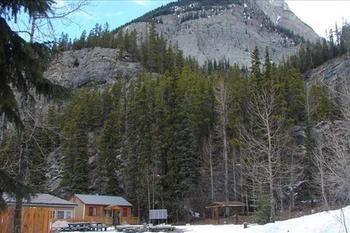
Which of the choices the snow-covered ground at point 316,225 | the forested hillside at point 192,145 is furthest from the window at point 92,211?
the snow-covered ground at point 316,225

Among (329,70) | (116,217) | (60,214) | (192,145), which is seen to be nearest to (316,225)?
(60,214)

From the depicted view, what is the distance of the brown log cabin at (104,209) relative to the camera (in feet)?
188

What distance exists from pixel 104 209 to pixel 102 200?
3.90 feet

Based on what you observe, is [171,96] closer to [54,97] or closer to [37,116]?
[37,116]

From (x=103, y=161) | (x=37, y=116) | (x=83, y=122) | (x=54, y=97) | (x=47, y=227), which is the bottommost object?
(x=47, y=227)

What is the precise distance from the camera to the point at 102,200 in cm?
5938

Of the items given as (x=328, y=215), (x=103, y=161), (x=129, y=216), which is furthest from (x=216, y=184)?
(x=328, y=215)

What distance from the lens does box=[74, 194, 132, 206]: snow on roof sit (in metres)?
57.7

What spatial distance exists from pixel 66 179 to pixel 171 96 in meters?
20.2

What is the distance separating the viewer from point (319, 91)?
247 feet

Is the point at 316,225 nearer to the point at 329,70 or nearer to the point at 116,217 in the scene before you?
the point at 116,217

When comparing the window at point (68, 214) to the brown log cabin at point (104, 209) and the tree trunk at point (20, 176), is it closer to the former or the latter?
the brown log cabin at point (104, 209)

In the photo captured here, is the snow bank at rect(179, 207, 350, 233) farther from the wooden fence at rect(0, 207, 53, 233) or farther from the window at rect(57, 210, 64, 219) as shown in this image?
the window at rect(57, 210, 64, 219)

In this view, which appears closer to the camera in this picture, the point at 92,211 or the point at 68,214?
the point at 68,214
